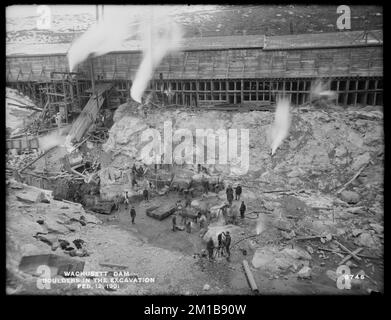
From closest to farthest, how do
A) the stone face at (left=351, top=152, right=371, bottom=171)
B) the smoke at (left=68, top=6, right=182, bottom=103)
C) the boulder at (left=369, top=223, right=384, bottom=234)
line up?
1. the boulder at (left=369, top=223, right=384, bottom=234)
2. the stone face at (left=351, top=152, right=371, bottom=171)
3. the smoke at (left=68, top=6, right=182, bottom=103)

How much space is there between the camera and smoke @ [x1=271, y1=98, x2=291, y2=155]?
14998 mm

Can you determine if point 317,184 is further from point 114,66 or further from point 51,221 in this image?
point 114,66

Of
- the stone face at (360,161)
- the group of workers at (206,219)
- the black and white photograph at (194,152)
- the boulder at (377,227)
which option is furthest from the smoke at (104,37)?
the boulder at (377,227)

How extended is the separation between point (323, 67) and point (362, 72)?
1.84 metres

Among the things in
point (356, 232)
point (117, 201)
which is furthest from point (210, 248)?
point (117, 201)

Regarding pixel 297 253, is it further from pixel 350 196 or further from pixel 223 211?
pixel 350 196

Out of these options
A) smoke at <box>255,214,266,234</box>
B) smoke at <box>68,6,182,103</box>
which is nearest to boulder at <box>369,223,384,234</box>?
smoke at <box>255,214,266,234</box>

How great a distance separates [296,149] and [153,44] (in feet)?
29.2

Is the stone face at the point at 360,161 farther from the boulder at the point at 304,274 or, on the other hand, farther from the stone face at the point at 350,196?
the boulder at the point at 304,274

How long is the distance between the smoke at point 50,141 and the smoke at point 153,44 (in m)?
4.61

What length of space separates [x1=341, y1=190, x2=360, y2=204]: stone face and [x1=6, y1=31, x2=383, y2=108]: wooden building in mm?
5664

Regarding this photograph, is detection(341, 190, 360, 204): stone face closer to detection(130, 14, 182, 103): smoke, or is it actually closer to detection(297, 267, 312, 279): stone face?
detection(297, 267, 312, 279): stone face

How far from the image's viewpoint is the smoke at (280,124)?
14998 millimetres
